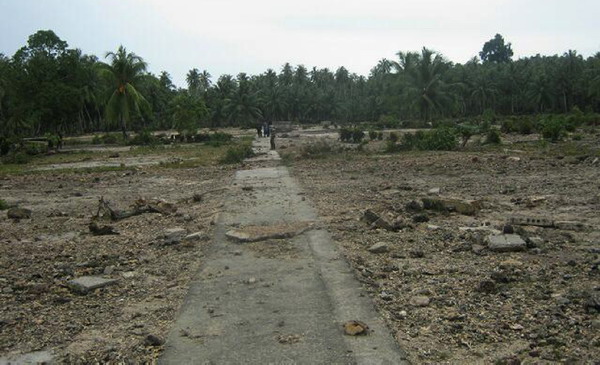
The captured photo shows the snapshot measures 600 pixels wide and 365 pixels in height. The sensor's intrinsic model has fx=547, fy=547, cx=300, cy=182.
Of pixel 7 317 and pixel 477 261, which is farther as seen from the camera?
pixel 477 261

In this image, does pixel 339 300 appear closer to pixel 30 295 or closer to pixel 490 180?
pixel 30 295

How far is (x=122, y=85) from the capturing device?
1692 inches

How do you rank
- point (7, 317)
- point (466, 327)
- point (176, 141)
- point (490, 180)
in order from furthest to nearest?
point (176, 141)
point (490, 180)
point (7, 317)
point (466, 327)

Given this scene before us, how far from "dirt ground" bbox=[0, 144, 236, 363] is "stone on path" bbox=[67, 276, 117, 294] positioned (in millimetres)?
67

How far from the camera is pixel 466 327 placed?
15.3ft

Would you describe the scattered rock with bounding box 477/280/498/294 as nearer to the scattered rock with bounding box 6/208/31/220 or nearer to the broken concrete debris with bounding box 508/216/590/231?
the broken concrete debris with bounding box 508/216/590/231

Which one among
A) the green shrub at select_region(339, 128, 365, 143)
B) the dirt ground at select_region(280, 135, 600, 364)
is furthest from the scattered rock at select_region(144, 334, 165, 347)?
the green shrub at select_region(339, 128, 365, 143)

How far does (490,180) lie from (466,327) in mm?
10060

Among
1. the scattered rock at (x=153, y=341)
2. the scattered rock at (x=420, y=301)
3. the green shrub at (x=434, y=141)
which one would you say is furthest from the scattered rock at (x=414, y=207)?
the green shrub at (x=434, y=141)

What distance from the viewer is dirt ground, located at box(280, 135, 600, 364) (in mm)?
4383

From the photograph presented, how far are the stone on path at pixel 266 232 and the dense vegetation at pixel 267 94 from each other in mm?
30832

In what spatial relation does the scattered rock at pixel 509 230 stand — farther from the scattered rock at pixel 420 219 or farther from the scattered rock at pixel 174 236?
the scattered rock at pixel 174 236

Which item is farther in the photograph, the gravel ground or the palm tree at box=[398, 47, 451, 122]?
the palm tree at box=[398, 47, 451, 122]

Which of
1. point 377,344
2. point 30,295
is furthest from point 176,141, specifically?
point 377,344
